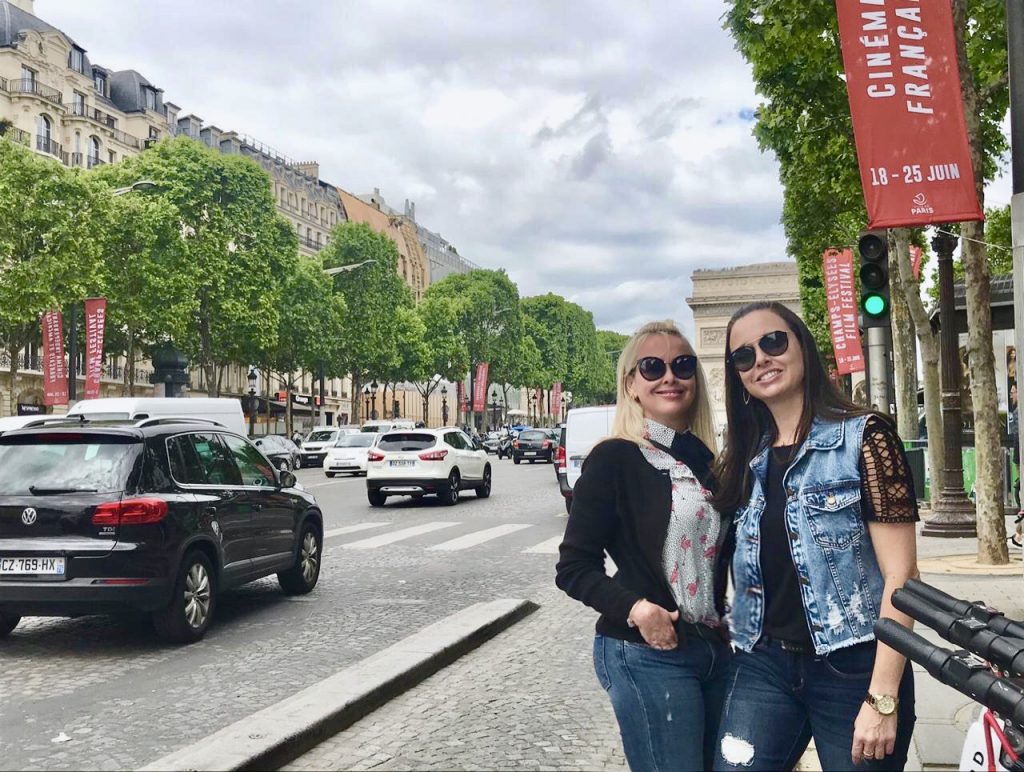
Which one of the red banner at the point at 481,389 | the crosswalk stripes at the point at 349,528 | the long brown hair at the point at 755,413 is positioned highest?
the red banner at the point at 481,389

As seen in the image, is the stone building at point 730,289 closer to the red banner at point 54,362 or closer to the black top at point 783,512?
the red banner at point 54,362

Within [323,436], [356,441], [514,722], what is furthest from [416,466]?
[323,436]

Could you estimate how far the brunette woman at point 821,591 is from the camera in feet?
8.47

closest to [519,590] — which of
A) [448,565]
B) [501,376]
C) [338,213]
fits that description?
[448,565]

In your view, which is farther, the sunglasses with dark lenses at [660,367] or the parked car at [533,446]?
the parked car at [533,446]

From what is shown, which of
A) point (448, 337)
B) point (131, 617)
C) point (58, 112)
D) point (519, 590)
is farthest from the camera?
point (448, 337)

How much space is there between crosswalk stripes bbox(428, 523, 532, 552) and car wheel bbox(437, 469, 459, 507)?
16.1 ft

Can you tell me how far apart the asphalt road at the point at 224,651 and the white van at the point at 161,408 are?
7429mm

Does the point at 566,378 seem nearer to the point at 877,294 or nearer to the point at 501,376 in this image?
the point at 501,376

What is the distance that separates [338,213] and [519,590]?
92.4 m

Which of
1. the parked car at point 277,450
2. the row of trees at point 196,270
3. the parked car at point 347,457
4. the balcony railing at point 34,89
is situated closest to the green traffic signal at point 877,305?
the parked car at point 277,450

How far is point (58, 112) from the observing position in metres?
59.9

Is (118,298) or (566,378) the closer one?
(118,298)

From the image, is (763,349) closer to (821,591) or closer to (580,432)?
(821,591)
